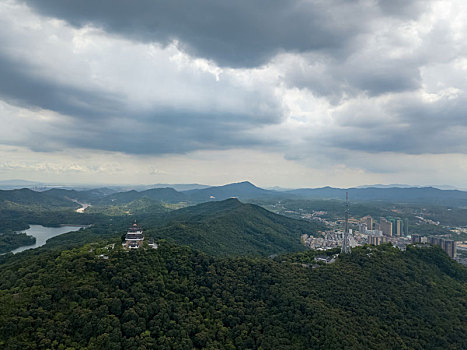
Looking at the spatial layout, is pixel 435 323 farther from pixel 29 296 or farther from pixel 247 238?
pixel 247 238

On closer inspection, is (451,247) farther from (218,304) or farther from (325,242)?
(218,304)

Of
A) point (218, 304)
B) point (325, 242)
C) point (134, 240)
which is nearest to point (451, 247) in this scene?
point (325, 242)

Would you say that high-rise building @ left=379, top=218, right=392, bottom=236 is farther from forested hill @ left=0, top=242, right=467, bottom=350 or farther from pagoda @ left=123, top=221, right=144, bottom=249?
pagoda @ left=123, top=221, right=144, bottom=249

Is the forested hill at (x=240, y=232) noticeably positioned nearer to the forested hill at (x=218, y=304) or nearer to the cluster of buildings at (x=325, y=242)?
the cluster of buildings at (x=325, y=242)

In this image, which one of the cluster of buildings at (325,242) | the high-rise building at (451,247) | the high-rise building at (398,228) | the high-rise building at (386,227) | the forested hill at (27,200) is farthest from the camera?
the forested hill at (27,200)

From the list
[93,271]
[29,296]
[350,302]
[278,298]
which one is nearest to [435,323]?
[350,302]

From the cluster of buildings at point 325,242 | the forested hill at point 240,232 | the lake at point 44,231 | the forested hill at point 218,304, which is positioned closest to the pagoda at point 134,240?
the forested hill at point 218,304
